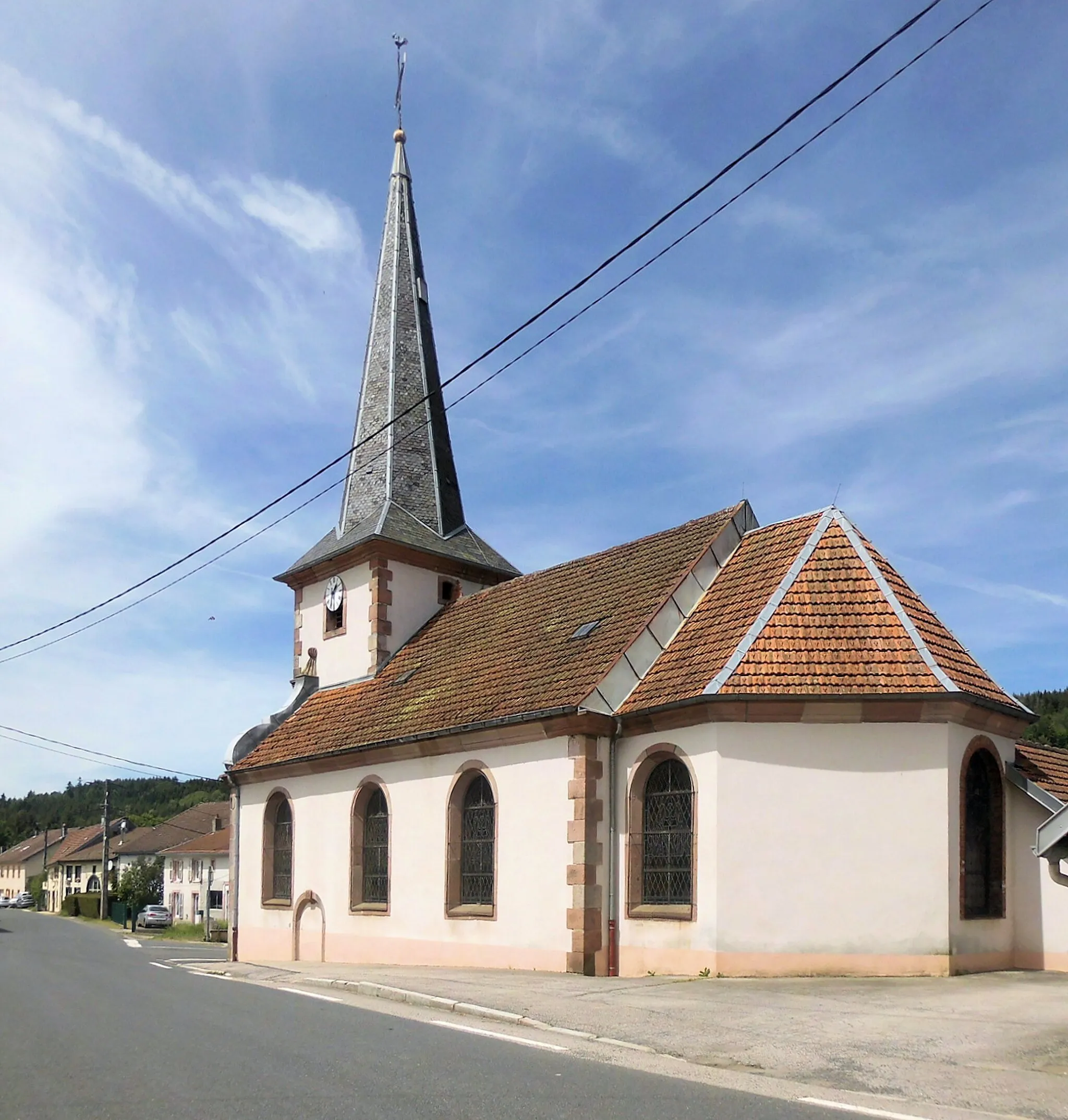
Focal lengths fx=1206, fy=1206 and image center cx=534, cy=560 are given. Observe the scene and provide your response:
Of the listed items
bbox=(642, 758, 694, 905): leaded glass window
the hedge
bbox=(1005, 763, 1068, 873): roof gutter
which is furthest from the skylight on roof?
the hedge

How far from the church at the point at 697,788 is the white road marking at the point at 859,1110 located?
363cm

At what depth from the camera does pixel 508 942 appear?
18.3 meters

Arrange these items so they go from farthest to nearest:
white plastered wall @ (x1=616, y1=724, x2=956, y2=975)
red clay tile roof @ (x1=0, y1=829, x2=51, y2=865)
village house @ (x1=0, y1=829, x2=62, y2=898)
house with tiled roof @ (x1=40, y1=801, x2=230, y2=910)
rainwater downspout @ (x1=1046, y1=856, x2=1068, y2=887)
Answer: red clay tile roof @ (x1=0, y1=829, x2=51, y2=865) → village house @ (x1=0, y1=829, x2=62, y2=898) → house with tiled roof @ (x1=40, y1=801, x2=230, y2=910) → white plastered wall @ (x1=616, y1=724, x2=956, y2=975) → rainwater downspout @ (x1=1046, y1=856, x2=1068, y2=887)

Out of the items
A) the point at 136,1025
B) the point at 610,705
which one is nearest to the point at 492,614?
the point at 610,705

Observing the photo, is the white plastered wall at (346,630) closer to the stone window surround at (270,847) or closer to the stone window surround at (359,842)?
the stone window surround at (270,847)

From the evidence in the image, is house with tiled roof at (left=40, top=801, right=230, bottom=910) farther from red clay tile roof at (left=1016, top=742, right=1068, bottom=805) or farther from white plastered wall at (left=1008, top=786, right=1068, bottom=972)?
white plastered wall at (left=1008, top=786, right=1068, bottom=972)

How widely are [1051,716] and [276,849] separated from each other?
56232mm

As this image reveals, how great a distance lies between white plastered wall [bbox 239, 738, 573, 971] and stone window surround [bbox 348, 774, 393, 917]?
12 cm

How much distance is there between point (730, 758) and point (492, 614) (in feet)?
29.1

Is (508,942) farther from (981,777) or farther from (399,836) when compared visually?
(981,777)

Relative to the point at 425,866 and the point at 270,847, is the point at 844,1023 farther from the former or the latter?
the point at 270,847

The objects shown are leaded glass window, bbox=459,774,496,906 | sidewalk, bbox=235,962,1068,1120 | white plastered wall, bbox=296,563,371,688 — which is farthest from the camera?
white plastered wall, bbox=296,563,371,688

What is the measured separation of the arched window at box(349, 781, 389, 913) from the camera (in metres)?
21.8

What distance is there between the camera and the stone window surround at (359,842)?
2195 cm
